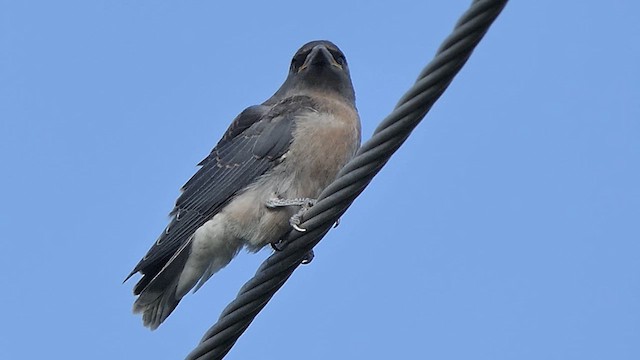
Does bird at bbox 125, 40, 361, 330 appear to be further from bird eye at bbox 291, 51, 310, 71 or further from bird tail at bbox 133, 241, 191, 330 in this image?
bird eye at bbox 291, 51, 310, 71

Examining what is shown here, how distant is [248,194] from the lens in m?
7.47

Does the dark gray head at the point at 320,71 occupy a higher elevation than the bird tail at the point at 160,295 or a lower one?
higher

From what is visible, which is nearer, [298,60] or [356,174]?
[356,174]

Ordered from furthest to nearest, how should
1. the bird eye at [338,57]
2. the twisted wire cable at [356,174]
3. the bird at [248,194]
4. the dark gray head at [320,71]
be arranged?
1. the bird eye at [338,57]
2. the dark gray head at [320,71]
3. the bird at [248,194]
4. the twisted wire cable at [356,174]

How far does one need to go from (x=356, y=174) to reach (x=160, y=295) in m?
3.45

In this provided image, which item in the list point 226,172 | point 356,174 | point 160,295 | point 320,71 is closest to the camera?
point 356,174

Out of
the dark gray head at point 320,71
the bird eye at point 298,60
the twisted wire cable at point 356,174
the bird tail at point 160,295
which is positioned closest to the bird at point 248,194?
the bird tail at point 160,295

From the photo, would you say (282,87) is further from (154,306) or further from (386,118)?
(386,118)

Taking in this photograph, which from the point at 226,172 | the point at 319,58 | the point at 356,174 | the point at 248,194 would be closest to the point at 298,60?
the point at 319,58

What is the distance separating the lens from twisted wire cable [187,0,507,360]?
3.92m

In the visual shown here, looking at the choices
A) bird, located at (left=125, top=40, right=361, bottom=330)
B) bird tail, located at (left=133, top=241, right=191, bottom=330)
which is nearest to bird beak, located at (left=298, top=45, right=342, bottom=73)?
bird, located at (left=125, top=40, right=361, bottom=330)

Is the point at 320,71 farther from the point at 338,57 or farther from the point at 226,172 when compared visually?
the point at 226,172

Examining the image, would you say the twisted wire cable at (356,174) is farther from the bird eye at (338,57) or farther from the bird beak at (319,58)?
the bird eye at (338,57)

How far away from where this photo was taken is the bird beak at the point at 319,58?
840 cm
